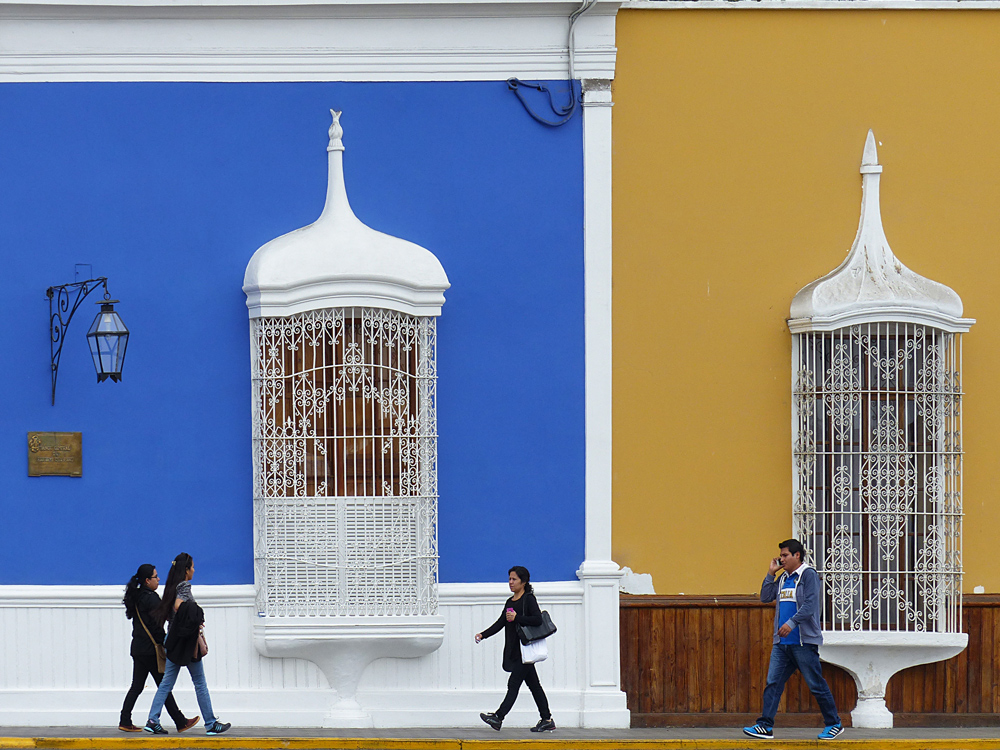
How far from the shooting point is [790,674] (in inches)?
388

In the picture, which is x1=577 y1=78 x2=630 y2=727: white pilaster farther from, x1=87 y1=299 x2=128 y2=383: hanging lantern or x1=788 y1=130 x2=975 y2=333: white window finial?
x1=87 y1=299 x2=128 y2=383: hanging lantern

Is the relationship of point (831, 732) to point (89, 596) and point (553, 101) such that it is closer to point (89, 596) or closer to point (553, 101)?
point (553, 101)

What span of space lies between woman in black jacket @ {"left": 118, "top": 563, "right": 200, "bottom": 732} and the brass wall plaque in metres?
1.15

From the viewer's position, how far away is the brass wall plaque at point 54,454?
408 inches

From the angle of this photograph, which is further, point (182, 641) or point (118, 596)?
point (118, 596)

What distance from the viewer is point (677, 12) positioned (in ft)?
35.3

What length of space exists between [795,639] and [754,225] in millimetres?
3192

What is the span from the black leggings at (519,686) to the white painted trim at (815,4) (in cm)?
503

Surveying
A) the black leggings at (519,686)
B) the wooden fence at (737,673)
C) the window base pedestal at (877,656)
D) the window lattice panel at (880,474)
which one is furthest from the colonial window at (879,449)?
the black leggings at (519,686)

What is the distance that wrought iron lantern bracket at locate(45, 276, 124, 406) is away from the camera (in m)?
10.4

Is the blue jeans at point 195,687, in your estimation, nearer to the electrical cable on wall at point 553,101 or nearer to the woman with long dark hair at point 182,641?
the woman with long dark hair at point 182,641

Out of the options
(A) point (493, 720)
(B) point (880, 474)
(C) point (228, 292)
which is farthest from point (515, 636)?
(C) point (228, 292)

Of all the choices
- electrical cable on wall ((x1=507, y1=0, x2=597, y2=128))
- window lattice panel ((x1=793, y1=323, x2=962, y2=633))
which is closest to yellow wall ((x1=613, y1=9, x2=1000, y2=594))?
window lattice panel ((x1=793, y1=323, x2=962, y2=633))

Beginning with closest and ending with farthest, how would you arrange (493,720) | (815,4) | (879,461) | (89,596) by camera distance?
(493,720), (89,596), (879,461), (815,4)
